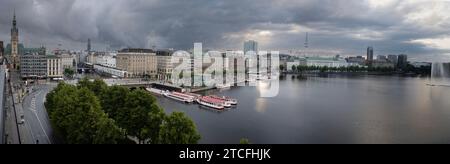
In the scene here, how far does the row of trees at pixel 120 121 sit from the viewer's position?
5.45 meters

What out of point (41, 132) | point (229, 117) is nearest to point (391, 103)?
point (229, 117)

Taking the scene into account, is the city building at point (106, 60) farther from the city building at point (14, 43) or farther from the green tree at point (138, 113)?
the green tree at point (138, 113)

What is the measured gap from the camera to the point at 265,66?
136 ft

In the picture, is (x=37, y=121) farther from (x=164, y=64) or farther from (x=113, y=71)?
(x=164, y=64)

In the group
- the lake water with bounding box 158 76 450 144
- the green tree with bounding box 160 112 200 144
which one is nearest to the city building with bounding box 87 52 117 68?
the lake water with bounding box 158 76 450 144

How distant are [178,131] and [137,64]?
935 inches

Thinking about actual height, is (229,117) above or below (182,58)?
below

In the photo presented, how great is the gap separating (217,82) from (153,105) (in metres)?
14.6

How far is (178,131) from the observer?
17.8 feet

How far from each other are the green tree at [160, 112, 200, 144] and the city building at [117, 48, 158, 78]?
22600mm

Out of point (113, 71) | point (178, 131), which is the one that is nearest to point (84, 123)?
point (178, 131)

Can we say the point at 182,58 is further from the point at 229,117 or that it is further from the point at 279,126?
the point at 279,126

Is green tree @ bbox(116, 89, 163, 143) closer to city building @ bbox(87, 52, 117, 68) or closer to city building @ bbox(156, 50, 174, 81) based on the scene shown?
city building @ bbox(156, 50, 174, 81)

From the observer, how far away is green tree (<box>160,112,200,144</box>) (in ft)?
17.5
